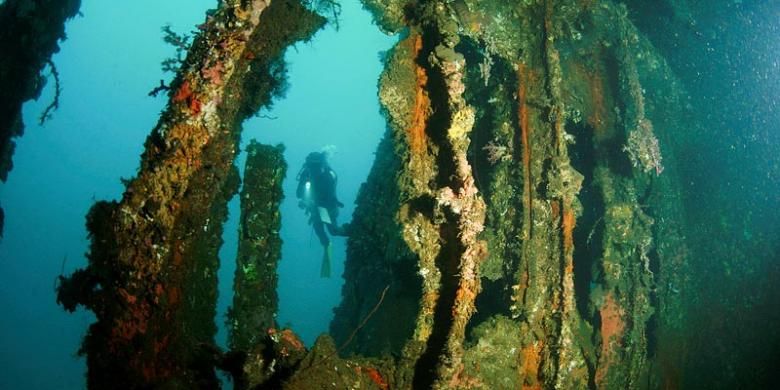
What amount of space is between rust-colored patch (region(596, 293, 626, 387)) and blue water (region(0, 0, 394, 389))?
82.1 meters

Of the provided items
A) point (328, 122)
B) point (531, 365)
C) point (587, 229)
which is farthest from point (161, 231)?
point (328, 122)

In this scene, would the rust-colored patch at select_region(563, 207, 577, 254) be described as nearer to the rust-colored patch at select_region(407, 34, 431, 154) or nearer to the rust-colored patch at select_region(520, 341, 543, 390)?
the rust-colored patch at select_region(520, 341, 543, 390)

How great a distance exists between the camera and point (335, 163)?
159875 mm

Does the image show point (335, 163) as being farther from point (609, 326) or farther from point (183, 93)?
point (183, 93)

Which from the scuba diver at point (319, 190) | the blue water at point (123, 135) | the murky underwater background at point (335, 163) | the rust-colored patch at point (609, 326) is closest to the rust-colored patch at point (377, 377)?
the murky underwater background at point (335, 163)

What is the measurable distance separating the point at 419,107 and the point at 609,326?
307 centimetres

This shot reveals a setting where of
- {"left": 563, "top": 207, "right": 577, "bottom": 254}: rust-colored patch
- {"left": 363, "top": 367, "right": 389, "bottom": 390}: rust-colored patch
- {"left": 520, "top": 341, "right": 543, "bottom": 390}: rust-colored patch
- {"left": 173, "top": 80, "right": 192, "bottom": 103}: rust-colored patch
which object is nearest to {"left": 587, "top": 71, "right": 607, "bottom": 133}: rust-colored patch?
{"left": 563, "top": 207, "right": 577, "bottom": 254}: rust-colored patch

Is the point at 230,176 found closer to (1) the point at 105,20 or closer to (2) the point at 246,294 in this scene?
(2) the point at 246,294

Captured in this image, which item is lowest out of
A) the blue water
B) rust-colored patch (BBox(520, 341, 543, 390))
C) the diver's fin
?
rust-colored patch (BBox(520, 341, 543, 390))

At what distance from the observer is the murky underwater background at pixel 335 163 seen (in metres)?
5.44

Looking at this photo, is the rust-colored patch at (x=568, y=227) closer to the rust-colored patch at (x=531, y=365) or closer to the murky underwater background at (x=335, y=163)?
the rust-colored patch at (x=531, y=365)

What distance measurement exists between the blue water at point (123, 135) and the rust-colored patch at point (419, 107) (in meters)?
83.2

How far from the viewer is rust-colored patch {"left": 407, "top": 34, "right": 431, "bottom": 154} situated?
12.2 ft

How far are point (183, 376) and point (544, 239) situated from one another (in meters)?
3.06
